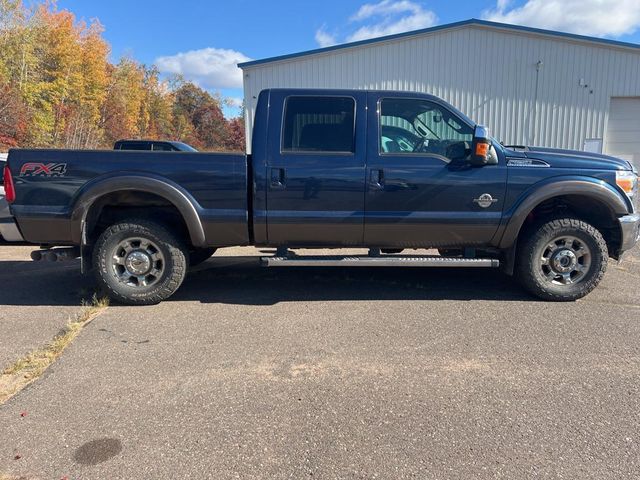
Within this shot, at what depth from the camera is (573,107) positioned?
17312 mm

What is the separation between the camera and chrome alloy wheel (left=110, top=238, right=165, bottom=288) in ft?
15.6

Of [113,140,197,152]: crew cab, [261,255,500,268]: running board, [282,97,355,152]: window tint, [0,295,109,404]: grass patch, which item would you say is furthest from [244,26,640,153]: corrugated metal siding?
[0,295,109,404]: grass patch

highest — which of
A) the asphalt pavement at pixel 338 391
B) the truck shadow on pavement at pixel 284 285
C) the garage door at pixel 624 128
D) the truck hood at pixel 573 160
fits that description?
the garage door at pixel 624 128

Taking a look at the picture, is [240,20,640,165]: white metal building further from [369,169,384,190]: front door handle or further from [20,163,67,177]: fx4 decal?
[369,169,384,190]: front door handle

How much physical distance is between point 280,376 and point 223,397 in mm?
447

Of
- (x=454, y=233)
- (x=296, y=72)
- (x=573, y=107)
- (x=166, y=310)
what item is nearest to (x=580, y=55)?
(x=573, y=107)

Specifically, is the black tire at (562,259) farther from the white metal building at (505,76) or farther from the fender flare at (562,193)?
the white metal building at (505,76)

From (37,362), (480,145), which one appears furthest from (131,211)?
(480,145)

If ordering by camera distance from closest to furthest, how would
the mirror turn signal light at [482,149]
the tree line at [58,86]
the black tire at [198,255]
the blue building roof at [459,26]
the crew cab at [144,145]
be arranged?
the mirror turn signal light at [482,149]
the black tire at [198,255]
the crew cab at [144,145]
the blue building roof at [459,26]
the tree line at [58,86]

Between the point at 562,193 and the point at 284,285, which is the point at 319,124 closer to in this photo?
the point at 284,285

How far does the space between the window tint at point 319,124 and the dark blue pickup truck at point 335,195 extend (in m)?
0.01

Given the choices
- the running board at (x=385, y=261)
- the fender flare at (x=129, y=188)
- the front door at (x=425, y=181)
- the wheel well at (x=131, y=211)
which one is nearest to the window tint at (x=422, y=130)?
the front door at (x=425, y=181)

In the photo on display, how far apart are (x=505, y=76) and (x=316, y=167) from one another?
604 inches

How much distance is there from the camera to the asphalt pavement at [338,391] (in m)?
2.43
